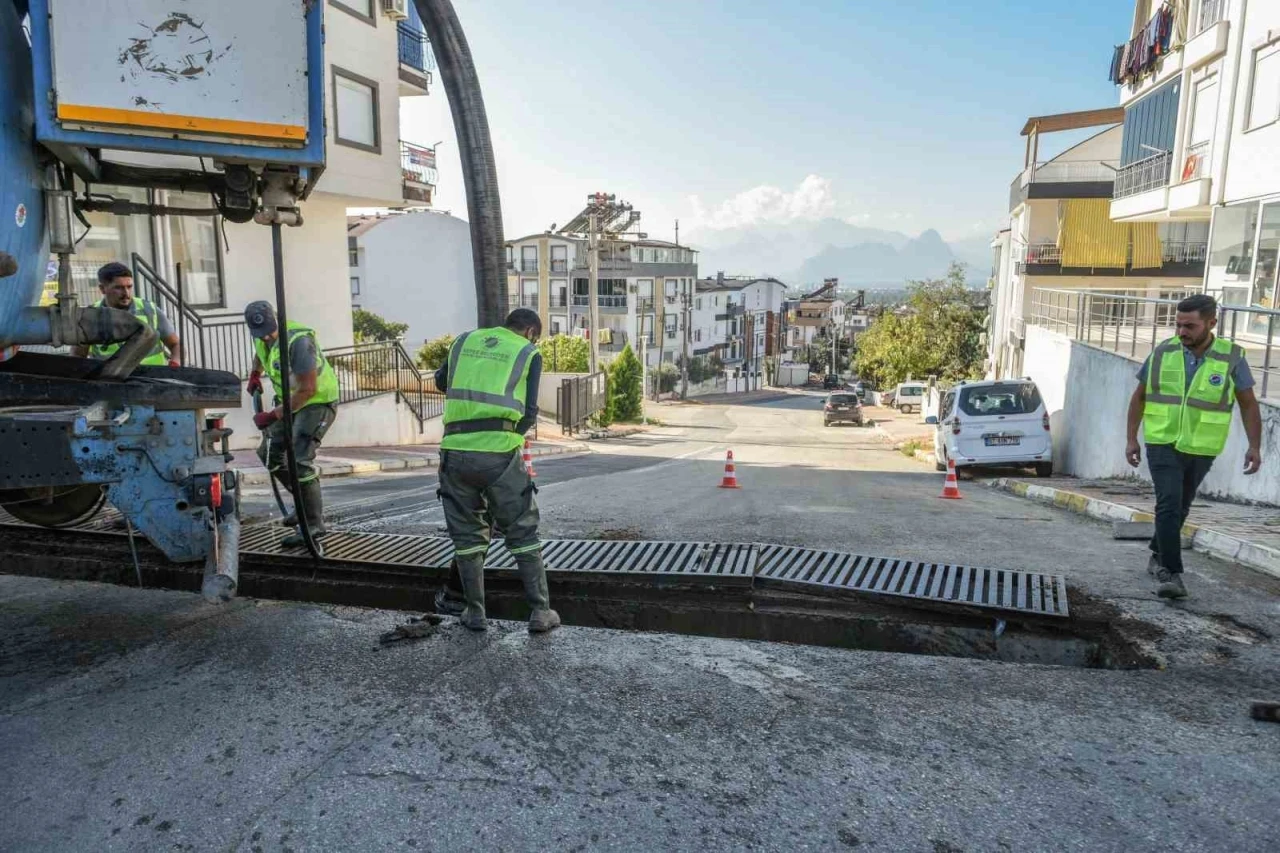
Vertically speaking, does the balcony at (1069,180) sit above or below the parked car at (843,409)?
above

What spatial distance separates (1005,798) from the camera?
3.09m

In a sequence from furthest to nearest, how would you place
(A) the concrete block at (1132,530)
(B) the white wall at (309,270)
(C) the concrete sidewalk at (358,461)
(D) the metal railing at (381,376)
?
(D) the metal railing at (381,376) → (B) the white wall at (309,270) → (C) the concrete sidewalk at (358,461) → (A) the concrete block at (1132,530)

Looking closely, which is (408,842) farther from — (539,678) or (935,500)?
(935,500)

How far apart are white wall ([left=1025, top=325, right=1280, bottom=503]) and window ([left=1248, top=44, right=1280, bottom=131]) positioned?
5047mm

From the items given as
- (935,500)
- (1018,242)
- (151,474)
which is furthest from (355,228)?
(151,474)

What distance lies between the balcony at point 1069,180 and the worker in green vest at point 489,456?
3345cm

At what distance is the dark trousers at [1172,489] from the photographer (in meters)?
5.31

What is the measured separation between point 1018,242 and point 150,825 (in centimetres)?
3838

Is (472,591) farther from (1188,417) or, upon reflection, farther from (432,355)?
(432,355)

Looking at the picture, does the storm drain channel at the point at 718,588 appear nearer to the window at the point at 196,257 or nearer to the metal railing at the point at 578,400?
the window at the point at 196,257

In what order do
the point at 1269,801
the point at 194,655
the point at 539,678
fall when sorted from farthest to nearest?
the point at 194,655
the point at 539,678
the point at 1269,801

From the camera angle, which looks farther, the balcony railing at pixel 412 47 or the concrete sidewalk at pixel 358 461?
the balcony railing at pixel 412 47

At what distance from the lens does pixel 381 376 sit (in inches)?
700

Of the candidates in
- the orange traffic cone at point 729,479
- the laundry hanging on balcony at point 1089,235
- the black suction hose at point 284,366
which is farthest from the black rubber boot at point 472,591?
the laundry hanging on balcony at point 1089,235
